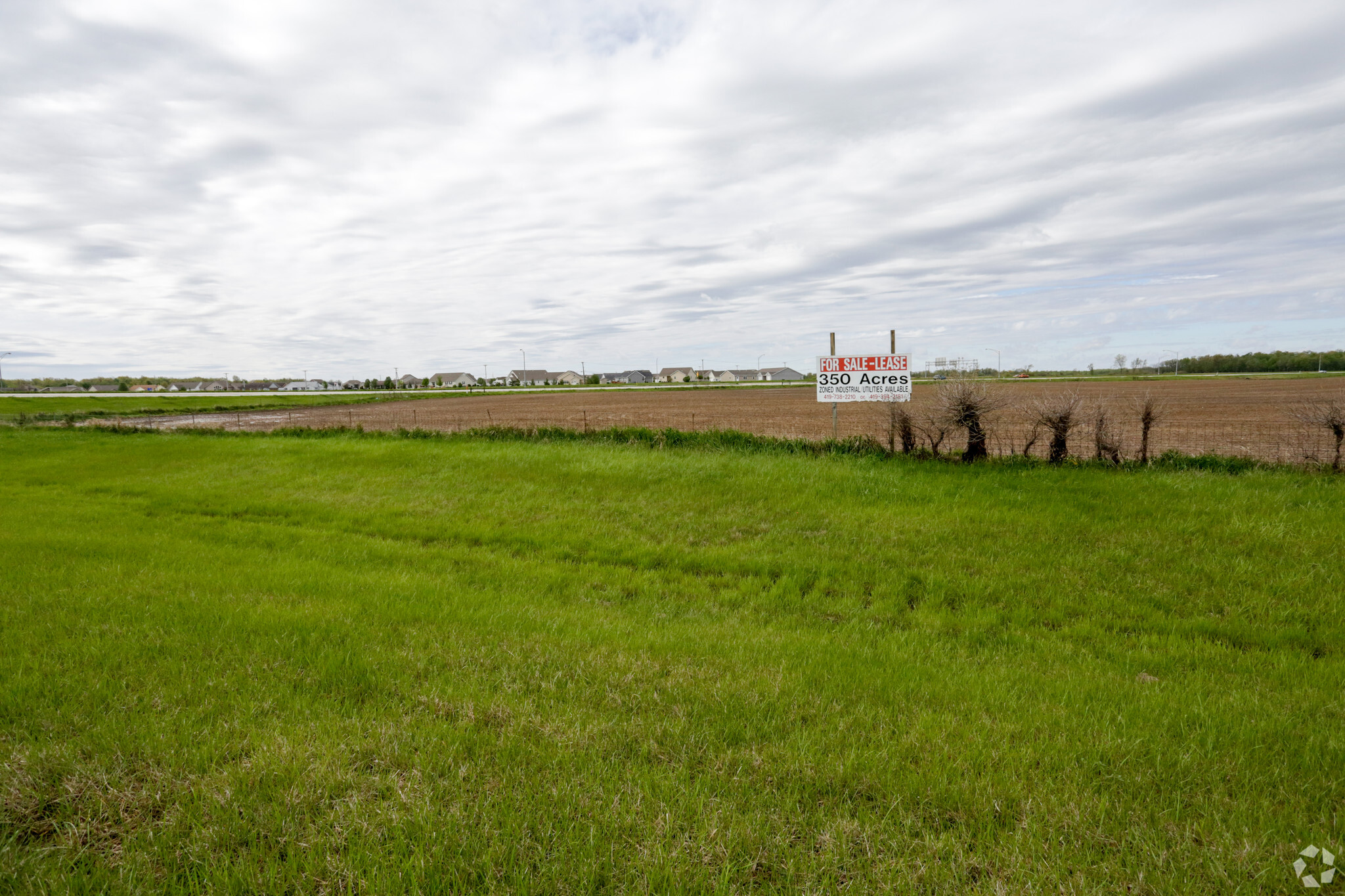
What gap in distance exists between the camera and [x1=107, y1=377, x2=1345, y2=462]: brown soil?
19703 mm

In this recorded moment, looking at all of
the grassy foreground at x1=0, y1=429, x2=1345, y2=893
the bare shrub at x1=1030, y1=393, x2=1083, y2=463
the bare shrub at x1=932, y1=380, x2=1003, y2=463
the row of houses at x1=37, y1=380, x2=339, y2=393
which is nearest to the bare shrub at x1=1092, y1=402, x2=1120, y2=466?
the bare shrub at x1=1030, y1=393, x2=1083, y2=463

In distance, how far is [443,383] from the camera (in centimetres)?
18962

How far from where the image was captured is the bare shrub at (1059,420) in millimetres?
16531

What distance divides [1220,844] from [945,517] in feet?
28.3

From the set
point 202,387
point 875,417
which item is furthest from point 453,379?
point 875,417

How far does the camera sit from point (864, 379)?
19.9 metres

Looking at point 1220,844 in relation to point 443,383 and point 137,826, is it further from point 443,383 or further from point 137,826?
point 443,383

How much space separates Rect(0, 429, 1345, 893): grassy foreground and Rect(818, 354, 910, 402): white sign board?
8012 millimetres

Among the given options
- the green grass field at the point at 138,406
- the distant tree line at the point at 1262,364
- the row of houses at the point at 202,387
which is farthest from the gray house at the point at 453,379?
the distant tree line at the point at 1262,364

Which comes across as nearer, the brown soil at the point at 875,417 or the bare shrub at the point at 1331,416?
the bare shrub at the point at 1331,416

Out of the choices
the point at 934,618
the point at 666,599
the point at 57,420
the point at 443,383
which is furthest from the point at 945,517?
the point at 443,383

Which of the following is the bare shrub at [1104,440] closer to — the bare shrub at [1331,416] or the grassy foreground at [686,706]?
the bare shrub at [1331,416]

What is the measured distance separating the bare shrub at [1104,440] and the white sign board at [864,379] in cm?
471

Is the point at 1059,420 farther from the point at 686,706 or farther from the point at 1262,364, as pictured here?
the point at 1262,364
